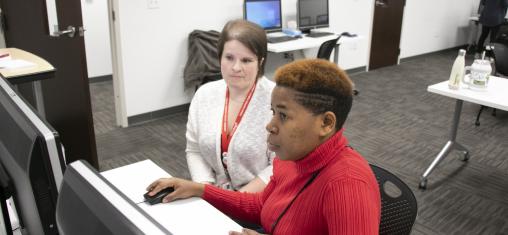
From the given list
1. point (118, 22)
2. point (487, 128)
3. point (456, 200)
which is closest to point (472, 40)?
point (487, 128)

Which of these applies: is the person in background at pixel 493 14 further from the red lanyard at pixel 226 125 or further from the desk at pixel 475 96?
the red lanyard at pixel 226 125

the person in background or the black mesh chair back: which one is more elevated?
the person in background

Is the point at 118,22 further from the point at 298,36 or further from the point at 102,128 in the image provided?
the point at 298,36

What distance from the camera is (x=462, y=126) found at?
4.10 metres

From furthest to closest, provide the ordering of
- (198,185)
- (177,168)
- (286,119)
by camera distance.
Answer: (177,168)
(198,185)
(286,119)

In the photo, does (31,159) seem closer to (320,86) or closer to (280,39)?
(320,86)

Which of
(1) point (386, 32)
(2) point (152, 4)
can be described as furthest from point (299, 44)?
(1) point (386, 32)

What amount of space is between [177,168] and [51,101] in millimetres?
1038

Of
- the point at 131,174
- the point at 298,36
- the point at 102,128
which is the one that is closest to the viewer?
the point at 131,174

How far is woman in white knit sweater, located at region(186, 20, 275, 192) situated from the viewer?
1639 mm

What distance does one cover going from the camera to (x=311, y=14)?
4836 millimetres

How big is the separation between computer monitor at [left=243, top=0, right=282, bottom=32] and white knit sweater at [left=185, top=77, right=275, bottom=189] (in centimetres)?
258

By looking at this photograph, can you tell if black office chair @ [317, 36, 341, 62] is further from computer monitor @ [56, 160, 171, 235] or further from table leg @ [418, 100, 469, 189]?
computer monitor @ [56, 160, 171, 235]

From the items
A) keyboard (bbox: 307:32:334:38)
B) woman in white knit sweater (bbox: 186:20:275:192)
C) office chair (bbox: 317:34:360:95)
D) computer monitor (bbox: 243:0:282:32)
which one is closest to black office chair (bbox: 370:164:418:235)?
woman in white knit sweater (bbox: 186:20:275:192)
